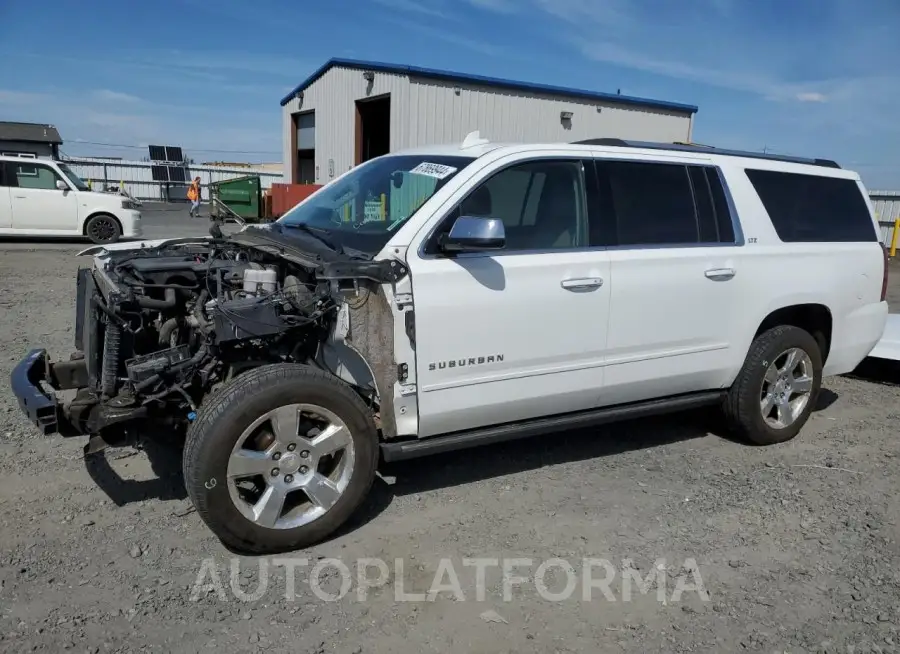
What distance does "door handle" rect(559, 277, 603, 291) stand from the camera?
3.88 metres

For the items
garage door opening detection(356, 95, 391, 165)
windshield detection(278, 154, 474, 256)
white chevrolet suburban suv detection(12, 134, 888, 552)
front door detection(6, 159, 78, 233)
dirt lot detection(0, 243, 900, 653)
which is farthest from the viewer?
garage door opening detection(356, 95, 391, 165)

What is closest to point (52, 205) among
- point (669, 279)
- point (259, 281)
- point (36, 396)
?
point (36, 396)

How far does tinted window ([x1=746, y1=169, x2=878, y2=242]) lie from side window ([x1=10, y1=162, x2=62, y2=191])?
15.0 m

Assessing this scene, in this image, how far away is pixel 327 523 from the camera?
3459 mm

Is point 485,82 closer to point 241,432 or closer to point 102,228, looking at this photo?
point 102,228

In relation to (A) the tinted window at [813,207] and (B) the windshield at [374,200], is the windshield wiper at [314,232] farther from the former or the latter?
(A) the tinted window at [813,207]

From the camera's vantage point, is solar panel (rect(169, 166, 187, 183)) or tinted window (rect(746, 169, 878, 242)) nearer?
tinted window (rect(746, 169, 878, 242))

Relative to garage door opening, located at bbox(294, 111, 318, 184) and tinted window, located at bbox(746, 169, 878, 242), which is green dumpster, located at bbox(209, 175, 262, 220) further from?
tinted window, located at bbox(746, 169, 878, 242)

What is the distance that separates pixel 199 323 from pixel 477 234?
4.67 feet

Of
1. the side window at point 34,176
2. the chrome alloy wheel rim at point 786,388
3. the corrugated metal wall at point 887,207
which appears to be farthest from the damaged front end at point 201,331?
the corrugated metal wall at point 887,207

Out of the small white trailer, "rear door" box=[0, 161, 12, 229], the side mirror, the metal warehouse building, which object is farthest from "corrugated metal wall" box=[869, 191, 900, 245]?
"rear door" box=[0, 161, 12, 229]

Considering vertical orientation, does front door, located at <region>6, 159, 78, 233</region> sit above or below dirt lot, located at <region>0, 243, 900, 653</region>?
above

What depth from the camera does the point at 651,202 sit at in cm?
432

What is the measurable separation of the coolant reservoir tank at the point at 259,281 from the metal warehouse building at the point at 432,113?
524 inches
